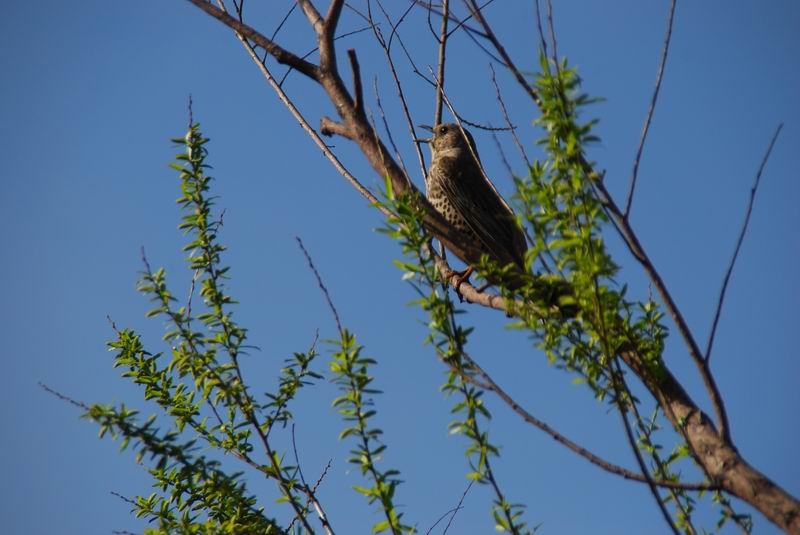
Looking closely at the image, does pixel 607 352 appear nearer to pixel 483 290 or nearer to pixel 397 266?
pixel 397 266

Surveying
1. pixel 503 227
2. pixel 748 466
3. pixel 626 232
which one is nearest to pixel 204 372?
pixel 626 232

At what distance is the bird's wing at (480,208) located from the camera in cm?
650

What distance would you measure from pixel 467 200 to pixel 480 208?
160mm

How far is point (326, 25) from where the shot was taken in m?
3.47

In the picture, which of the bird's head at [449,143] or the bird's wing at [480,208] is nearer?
the bird's wing at [480,208]

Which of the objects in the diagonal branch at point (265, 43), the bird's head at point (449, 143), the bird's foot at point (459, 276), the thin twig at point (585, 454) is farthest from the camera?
the bird's head at point (449, 143)

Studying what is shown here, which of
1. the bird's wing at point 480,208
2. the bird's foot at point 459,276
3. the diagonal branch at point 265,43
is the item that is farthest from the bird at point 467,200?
the diagonal branch at point 265,43

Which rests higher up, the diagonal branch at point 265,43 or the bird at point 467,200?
the bird at point 467,200

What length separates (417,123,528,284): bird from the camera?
6.53 m

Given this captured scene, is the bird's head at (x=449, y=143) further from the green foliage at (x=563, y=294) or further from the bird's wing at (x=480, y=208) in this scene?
the green foliage at (x=563, y=294)

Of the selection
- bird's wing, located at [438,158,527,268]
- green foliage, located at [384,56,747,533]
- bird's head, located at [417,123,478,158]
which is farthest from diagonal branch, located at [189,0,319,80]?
bird's head, located at [417,123,478,158]

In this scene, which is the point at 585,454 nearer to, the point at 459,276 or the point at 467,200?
the point at 459,276

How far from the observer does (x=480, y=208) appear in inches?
271

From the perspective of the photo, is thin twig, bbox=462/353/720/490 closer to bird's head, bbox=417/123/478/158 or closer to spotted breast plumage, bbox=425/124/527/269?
spotted breast plumage, bbox=425/124/527/269
